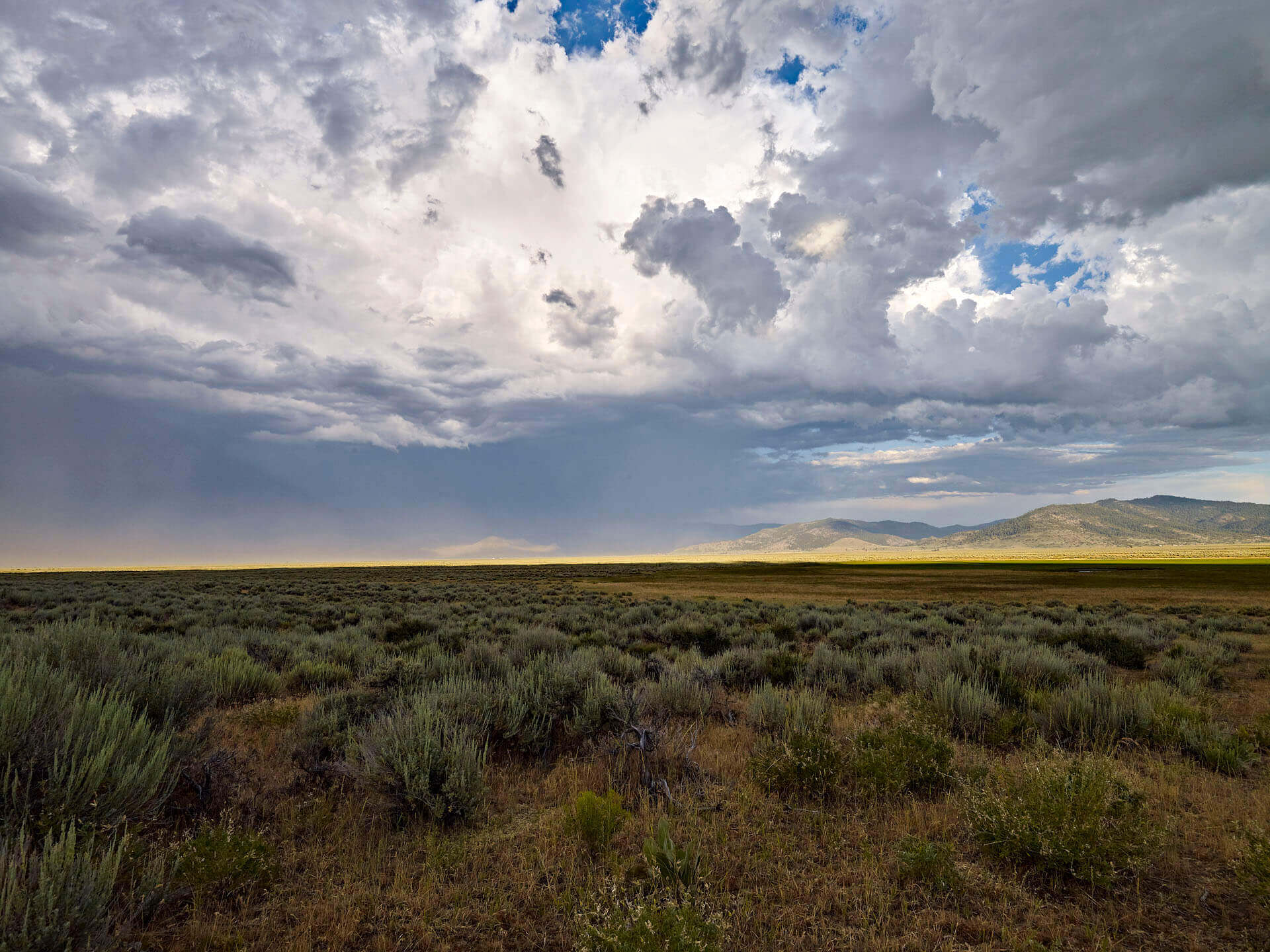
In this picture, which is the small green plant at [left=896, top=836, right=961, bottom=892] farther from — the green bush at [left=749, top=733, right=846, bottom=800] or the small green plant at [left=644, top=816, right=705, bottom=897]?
the small green plant at [left=644, top=816, right=705, bottom=897]

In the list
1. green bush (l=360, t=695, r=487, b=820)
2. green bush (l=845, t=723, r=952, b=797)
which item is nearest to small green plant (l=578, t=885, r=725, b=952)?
green bush (l=360, t=695, r=487, b=820)

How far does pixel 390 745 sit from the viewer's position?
486cm

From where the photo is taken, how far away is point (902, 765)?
16.5 feet

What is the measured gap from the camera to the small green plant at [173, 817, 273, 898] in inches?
133

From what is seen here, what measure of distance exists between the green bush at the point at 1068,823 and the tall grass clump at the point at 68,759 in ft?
19.5

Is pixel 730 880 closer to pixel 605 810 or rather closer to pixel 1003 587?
pixel 605 810

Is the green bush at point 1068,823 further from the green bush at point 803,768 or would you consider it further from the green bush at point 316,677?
the green bush at point 316,677

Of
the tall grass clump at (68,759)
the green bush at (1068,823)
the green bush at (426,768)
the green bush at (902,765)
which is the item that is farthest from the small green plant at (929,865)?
the tall grass clump at (68,759)

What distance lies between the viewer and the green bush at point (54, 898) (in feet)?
7.54

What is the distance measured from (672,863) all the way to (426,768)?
2.20 metres

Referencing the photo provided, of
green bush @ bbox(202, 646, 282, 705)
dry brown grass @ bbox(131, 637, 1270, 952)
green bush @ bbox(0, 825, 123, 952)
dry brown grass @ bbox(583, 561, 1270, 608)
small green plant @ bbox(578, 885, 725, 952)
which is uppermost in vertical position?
green bush @ bbox(0, 825, 123, 952)

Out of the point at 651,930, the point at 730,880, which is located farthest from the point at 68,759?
the point at 730,880

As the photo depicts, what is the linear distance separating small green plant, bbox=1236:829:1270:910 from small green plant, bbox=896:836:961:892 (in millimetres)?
1702

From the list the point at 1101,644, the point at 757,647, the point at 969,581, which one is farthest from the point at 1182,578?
the point at 757,647
